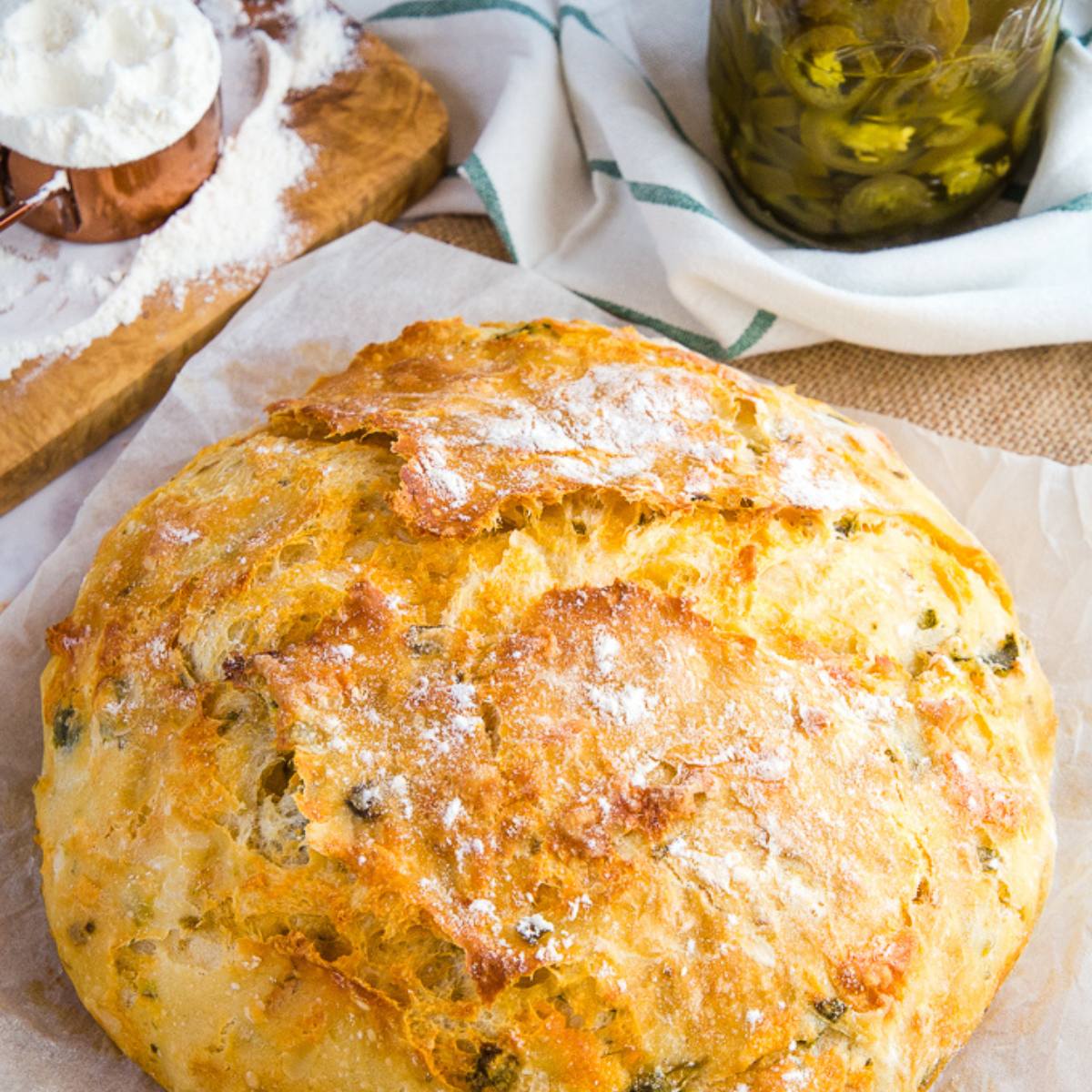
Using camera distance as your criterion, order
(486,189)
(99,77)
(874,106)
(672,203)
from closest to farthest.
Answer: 1. (874,106)
2. (99,77)
3. (672,203)
4. (486,189)

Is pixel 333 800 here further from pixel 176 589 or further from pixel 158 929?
pixel 176 589

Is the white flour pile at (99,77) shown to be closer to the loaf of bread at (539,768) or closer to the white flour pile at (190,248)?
the white flour pile at (190,248)

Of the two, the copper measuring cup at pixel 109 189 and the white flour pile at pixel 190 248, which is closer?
the copper measuring cup at pixel 109 189

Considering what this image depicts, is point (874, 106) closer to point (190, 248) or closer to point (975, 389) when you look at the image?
point (975, 389)

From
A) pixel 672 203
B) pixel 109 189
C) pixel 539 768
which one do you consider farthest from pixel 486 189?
pixel 539 768

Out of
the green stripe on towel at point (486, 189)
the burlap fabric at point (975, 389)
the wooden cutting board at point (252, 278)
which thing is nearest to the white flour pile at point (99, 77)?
the wooden cutting board at point (252, 278)

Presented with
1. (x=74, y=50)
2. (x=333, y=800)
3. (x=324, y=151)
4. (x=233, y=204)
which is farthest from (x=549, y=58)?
(x=333, y=800)
